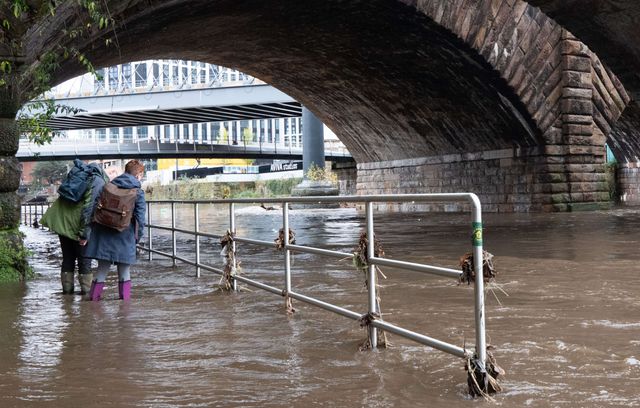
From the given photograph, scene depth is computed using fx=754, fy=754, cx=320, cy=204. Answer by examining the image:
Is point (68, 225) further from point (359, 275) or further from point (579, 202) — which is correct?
point (579, 202)

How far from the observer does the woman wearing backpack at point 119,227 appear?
7.00 metres

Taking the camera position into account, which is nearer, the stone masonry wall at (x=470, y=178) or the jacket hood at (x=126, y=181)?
the jacket hood at (x=126, y=181)

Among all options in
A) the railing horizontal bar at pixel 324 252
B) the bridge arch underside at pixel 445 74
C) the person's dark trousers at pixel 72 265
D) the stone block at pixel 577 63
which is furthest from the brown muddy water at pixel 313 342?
the stone block at pixel 577 63

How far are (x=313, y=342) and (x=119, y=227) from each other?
2688 millimetres

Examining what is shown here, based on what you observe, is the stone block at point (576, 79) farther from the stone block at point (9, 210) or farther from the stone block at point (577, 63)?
the stone block at point (9, 210)

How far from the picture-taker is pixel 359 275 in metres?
8.91

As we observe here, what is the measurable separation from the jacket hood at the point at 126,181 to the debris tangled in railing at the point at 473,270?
421 cm

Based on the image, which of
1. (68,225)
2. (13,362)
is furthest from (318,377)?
(68,225)

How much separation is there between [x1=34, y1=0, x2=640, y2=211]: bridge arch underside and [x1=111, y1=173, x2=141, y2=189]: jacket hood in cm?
773

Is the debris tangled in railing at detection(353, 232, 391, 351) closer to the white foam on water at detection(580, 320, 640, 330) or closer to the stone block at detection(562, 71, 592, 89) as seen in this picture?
the white foam on water at detection(580, 320, 640, 330)

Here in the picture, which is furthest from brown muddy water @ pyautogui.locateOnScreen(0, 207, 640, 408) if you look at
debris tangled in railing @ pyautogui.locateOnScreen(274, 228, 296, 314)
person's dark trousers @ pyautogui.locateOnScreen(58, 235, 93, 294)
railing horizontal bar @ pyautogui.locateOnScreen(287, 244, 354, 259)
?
railing horizontal bar @ pyautogui.locateOnScreen(287, 244, 354, 259)

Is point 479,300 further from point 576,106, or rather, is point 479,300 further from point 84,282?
point 576,106

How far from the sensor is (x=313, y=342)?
203 inches

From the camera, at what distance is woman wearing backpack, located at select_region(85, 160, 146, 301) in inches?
276
